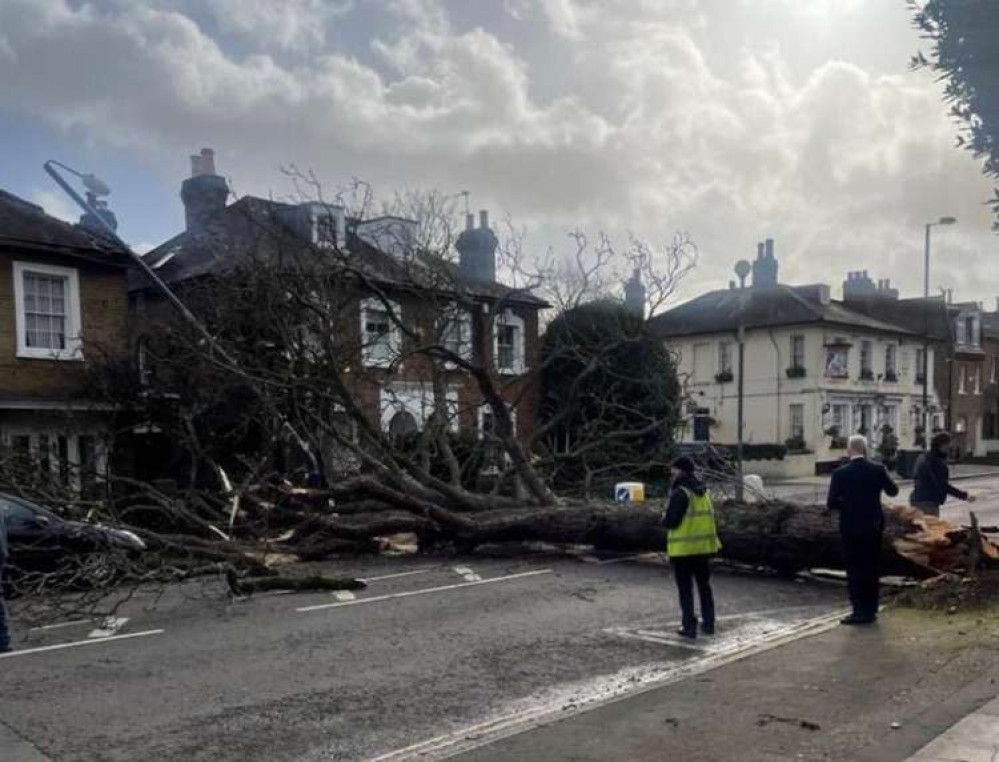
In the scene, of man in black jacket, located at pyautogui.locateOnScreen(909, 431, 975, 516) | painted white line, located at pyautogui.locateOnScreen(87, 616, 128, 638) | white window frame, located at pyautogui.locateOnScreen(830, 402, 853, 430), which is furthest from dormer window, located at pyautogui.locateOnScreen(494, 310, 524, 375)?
white window frame, located at pyautogui.locateOnScreen(830, 402, 853, 430)

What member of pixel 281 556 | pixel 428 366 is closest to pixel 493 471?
pixel 428 366

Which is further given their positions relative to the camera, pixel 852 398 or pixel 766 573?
pixel 852 398

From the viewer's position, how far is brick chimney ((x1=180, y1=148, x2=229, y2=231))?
1043 inches

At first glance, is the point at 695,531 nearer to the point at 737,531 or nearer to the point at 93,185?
the point at 737,531

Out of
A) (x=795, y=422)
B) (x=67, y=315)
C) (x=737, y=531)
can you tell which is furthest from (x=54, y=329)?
(x=795, y=422)

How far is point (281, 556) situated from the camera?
13.5 meters

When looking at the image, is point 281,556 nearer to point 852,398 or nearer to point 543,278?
point 543,278

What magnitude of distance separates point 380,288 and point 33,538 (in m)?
8.31

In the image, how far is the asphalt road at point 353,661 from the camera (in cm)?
594

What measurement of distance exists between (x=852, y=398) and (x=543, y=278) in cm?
2778

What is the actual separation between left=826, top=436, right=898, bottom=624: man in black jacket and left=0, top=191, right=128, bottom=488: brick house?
48.5 feet

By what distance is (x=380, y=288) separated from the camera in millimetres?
18000

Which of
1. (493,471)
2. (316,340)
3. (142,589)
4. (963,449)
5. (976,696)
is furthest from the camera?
(963,449)

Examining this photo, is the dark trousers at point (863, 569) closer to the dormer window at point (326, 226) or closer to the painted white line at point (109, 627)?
the painted white line at point (109, 627)
